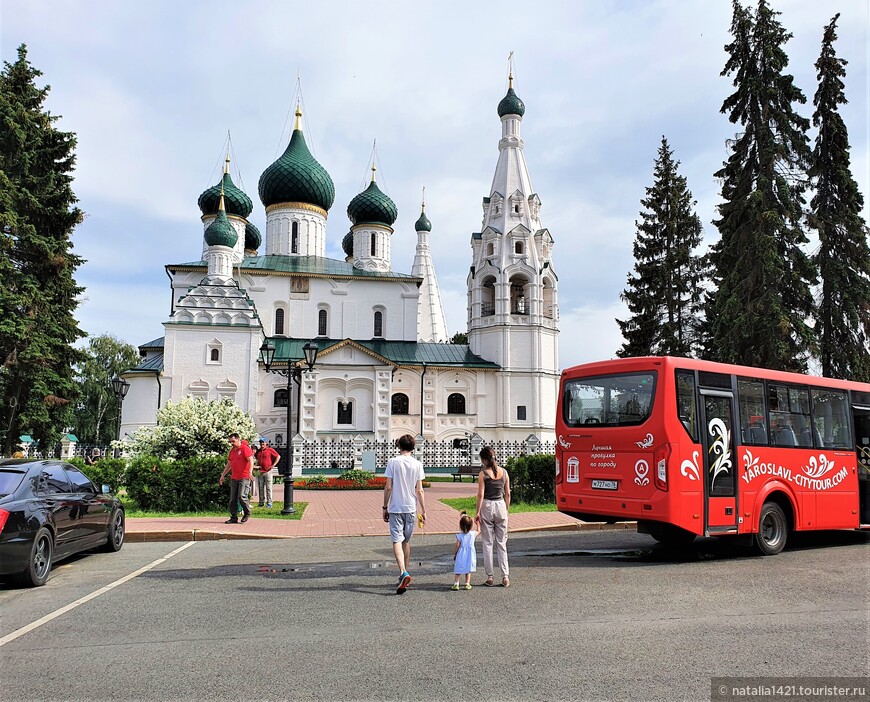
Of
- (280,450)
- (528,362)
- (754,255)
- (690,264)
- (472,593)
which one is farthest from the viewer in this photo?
(528,362)

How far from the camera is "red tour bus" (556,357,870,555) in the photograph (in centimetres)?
927

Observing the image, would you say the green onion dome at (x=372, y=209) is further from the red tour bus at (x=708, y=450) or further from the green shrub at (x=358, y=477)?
the red tour bus at (x=708, y=450)

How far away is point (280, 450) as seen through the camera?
38.0 m

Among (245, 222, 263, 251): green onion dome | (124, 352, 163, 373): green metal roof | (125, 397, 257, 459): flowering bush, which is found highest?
(245, 222, 263, 251): green onion dome

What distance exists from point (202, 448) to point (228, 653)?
13657mm

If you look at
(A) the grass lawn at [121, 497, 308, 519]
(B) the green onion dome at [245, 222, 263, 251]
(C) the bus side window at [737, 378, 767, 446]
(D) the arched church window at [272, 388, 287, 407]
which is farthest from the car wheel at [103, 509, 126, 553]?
(B) the green onion dome at [245, 222, 263, 251]

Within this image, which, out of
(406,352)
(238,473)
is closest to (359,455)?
(406,352)

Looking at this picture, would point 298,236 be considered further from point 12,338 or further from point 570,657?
point 570,657

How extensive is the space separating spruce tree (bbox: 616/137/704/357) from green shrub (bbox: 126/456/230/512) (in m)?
24.3

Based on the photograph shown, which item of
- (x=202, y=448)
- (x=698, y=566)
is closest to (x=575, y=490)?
(x=698, y=566)

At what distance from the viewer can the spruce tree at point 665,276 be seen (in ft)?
112

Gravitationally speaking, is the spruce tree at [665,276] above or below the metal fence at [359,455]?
above

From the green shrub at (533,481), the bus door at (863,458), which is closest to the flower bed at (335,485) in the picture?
the green shrub at (533,481)

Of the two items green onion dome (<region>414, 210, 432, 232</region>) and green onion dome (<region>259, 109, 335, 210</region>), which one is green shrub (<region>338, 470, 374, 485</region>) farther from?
green onion dome (<region>414, 210, 432, 232</region>)
